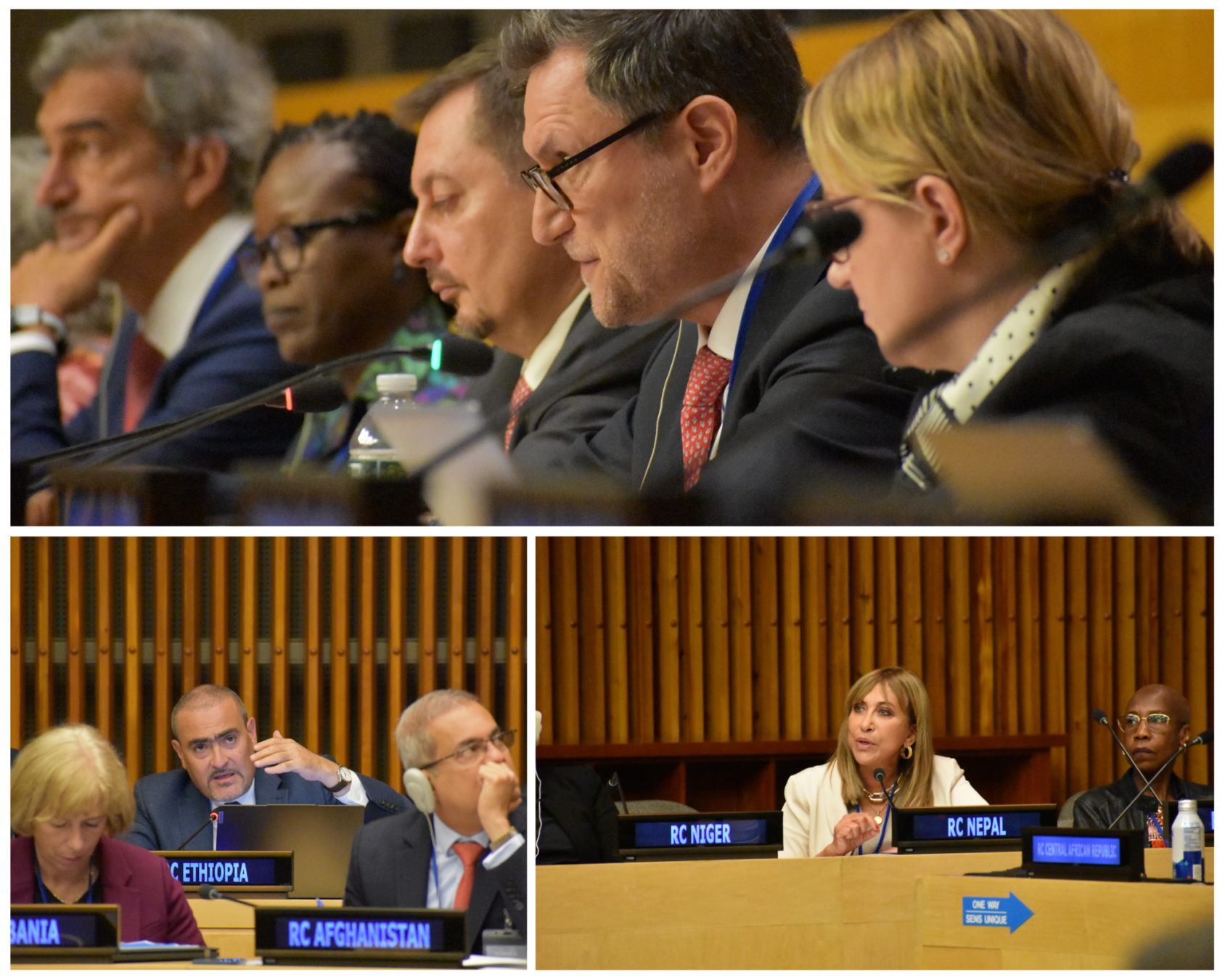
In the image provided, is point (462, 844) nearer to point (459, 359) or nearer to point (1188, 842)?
point (459, 359)

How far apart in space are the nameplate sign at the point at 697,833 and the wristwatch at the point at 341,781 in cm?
94

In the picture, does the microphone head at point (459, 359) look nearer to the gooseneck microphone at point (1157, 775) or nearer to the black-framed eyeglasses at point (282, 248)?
the black-framed eyeglasses at point (282, 248)

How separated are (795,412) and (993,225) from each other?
651mm

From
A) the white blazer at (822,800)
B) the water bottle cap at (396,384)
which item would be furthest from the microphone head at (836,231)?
the white blazer at (822,800)

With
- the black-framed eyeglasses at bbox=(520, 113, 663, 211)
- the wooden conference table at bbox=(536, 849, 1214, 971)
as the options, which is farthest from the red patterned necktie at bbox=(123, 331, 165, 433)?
the wooden conference table at bbox=(536, 849, 1214, 971)

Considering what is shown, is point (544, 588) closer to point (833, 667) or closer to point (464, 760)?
point (833, 667)

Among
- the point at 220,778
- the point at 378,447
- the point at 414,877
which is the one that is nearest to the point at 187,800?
the point at 220,778

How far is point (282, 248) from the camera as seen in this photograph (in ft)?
12.5

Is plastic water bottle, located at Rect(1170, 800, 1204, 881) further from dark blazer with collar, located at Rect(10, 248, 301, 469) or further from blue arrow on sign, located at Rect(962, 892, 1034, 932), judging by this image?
dark blazer with collar, located at Rect(10, 248, 301, 469)

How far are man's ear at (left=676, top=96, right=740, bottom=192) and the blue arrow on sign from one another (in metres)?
1.80

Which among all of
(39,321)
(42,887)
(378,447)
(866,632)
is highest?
(39,321)

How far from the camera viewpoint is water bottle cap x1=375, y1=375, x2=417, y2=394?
3756 millimetres

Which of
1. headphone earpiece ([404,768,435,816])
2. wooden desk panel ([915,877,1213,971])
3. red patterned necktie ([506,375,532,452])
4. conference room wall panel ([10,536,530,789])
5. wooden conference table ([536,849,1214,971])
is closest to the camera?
wooden desk panel ([915,877,1213,971])

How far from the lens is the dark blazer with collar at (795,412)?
3.66 meters
